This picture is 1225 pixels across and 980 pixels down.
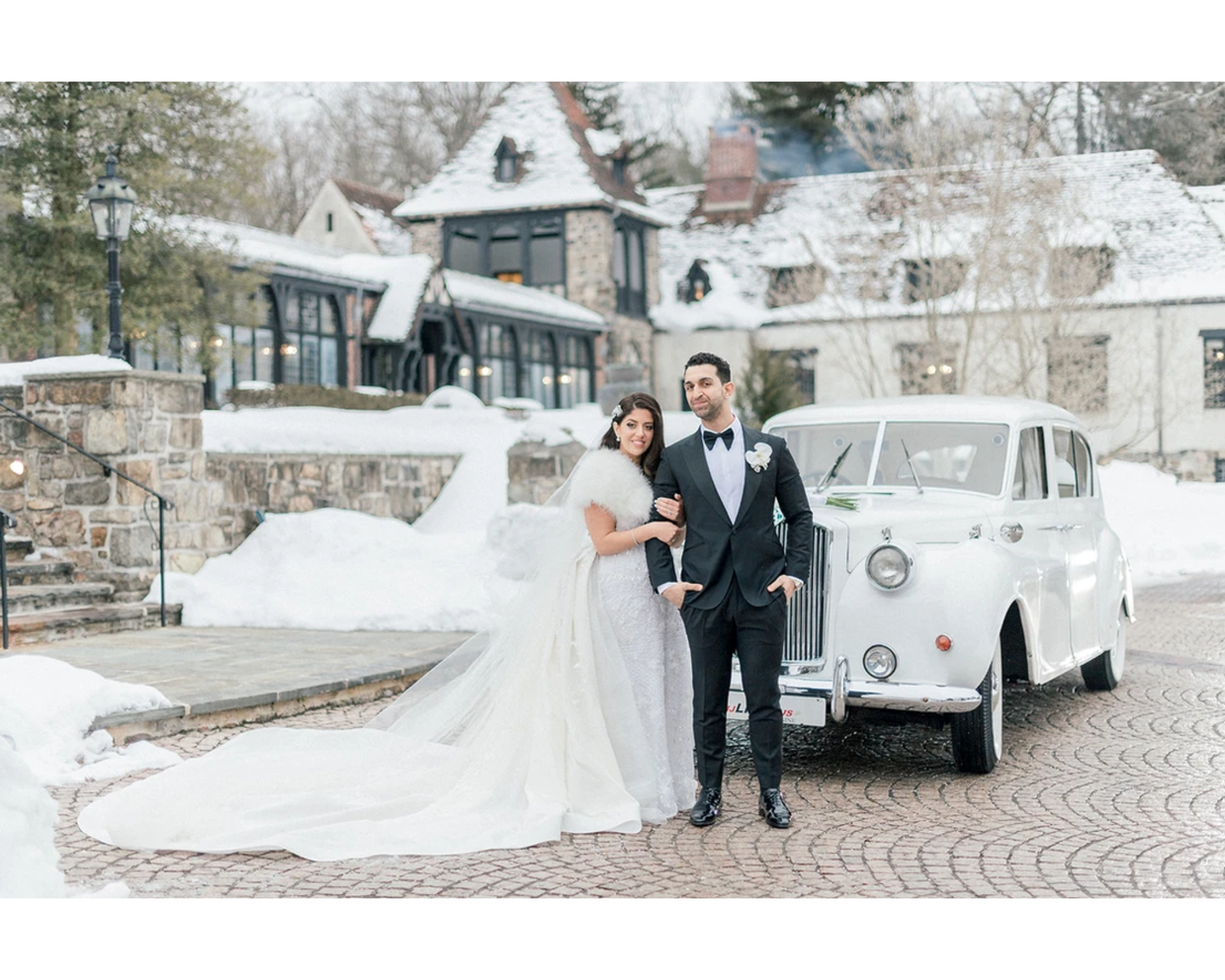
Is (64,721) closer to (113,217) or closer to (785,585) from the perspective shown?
(785,585)

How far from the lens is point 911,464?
564 centimetres

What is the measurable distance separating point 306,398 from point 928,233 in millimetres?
8207

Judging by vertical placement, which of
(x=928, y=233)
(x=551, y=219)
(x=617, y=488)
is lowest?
(x=617, y=488)

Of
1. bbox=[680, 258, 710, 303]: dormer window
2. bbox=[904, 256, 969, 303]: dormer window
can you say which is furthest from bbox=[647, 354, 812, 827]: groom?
bbox=[680, 258, 710, 303]: dormer window

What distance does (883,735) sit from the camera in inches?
227

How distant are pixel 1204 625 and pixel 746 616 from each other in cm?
432

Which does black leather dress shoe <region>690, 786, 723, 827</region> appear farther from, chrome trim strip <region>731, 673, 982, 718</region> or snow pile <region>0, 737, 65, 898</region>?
snow pile <region>0, 737, 65, 898</region>

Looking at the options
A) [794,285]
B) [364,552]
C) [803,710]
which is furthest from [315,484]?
[794,285]

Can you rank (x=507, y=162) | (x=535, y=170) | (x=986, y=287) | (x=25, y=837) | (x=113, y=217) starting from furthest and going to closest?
1. (x=535, y=170)
2. (x=507, y=162)
3. (x=986, y=287)
4. (x=113, y=217)
5. (x=25, y=837)

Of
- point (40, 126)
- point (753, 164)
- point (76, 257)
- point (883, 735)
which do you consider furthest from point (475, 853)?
point (753, 164)

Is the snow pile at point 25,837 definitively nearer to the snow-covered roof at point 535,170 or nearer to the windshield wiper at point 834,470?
the windshield wiper at point 834,470

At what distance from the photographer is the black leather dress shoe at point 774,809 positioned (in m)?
4.26

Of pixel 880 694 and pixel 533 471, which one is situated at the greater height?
pixel 533 471

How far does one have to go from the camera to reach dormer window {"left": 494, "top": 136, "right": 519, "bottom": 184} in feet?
60.8
